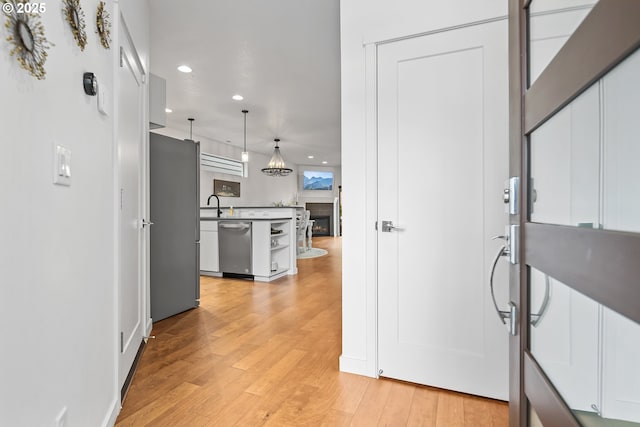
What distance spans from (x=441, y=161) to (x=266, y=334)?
74.2 inches

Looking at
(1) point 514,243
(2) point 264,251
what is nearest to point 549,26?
(1) point 514,243

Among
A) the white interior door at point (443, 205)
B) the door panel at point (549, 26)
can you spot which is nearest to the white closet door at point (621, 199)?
the door panel at point (549, 26)

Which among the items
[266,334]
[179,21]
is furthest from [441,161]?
[179,21]

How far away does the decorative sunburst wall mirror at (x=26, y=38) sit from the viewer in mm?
730

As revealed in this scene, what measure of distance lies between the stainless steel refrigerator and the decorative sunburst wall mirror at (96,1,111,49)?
4.37 ft

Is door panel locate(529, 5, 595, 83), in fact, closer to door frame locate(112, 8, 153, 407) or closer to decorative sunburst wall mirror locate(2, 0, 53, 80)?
decorative sunburst wall mirror locate(2, 0, 53, 80)

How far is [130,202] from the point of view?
2010mm

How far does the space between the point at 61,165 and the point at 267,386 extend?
4.90ft

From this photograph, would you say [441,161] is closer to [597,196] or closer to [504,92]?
[504,92]

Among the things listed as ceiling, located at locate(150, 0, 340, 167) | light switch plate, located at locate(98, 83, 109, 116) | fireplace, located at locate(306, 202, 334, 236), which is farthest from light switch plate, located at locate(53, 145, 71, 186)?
fireplace, located at locate(306, 202, 334, 236)

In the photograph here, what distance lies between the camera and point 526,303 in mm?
797

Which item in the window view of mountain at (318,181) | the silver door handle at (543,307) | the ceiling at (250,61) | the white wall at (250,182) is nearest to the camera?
the silver door handle at (543,307)

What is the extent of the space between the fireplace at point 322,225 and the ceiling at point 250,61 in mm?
6240

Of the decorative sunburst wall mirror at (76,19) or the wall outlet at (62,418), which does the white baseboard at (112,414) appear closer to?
the wall outlet at (62,418)
